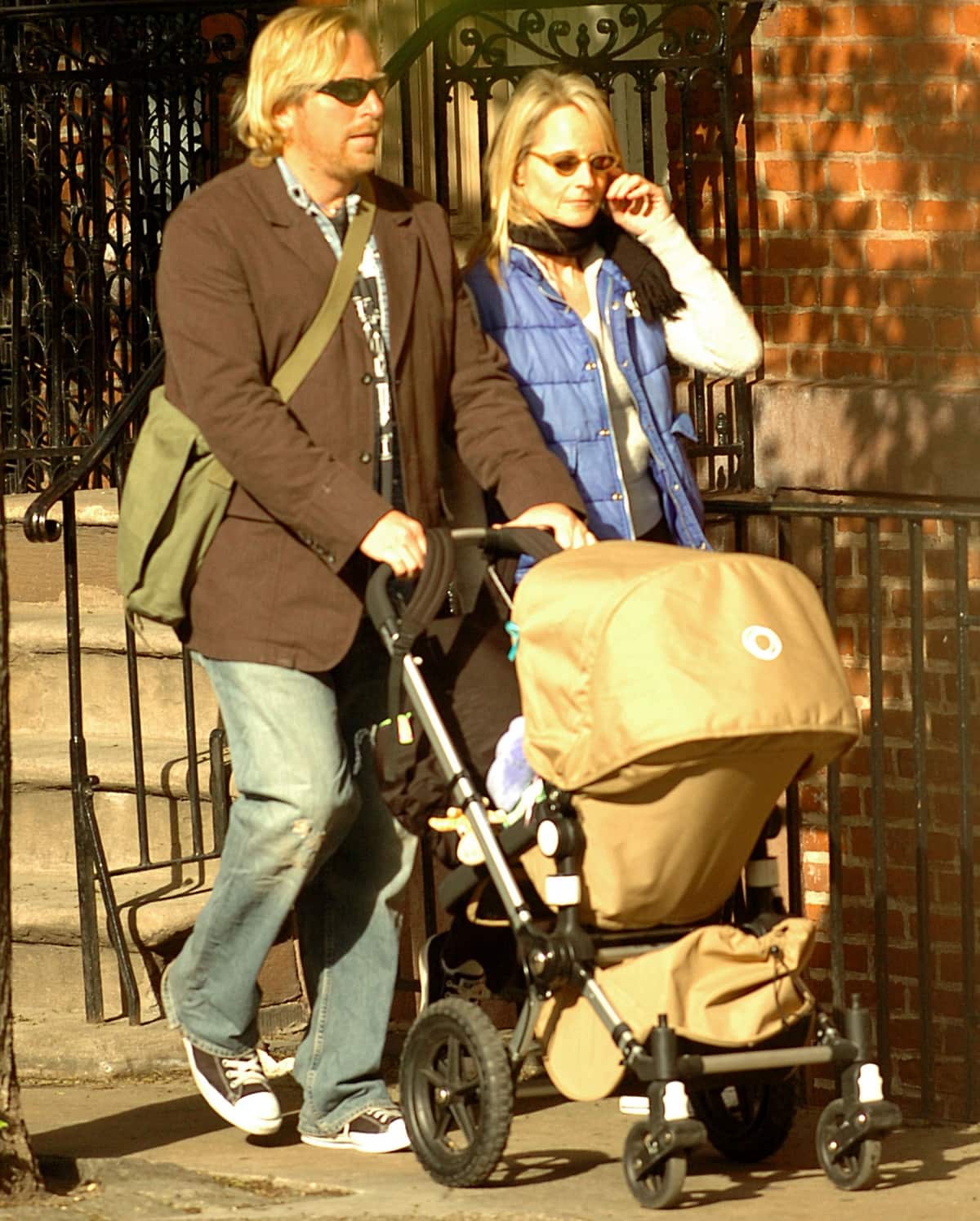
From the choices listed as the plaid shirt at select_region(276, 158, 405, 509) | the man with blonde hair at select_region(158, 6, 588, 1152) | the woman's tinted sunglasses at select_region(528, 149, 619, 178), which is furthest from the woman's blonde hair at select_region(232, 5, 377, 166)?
the woman's tinted sunglasses at select_region(528, 149, 619, 178)

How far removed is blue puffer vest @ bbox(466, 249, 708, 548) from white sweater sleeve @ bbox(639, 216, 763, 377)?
7.3 inches

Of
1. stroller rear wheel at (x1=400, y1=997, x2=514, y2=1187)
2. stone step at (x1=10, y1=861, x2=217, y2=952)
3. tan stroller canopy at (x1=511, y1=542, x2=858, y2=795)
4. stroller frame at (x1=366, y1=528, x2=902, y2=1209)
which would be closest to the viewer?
tan stroller canopy at (x1=511, y1=542, x2=858, y2=795)

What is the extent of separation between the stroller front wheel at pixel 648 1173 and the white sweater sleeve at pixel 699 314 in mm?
1726

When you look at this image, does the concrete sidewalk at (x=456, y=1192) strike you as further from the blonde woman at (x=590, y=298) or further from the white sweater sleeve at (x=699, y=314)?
the white sweater sleeve at (x=699, y=314)

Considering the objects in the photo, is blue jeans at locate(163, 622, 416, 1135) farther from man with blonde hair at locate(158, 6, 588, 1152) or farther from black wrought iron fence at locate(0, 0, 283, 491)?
black wrought iron fence at locate(0, 0, 283, 491)

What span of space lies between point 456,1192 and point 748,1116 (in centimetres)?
64

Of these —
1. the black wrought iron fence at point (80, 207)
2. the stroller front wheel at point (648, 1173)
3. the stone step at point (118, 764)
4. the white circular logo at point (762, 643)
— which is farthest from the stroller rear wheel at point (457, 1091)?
the black wrought iron fence at point (80, 207)

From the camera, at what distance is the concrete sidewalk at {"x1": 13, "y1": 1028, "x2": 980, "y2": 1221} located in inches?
171

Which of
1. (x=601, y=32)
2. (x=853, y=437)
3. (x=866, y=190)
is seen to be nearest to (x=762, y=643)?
(x=853, y=437)

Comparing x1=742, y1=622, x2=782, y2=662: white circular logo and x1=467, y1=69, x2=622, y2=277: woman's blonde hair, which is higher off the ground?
x1=467, y1=69, x2=622, y2=277: woman's blonde hair

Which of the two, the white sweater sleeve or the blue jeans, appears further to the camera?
the white sweater sleeve

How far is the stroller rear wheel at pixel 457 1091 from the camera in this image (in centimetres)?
426

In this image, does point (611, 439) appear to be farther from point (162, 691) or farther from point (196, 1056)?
point (162, 691)

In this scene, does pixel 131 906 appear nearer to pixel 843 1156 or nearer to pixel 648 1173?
pixel 648 1173
